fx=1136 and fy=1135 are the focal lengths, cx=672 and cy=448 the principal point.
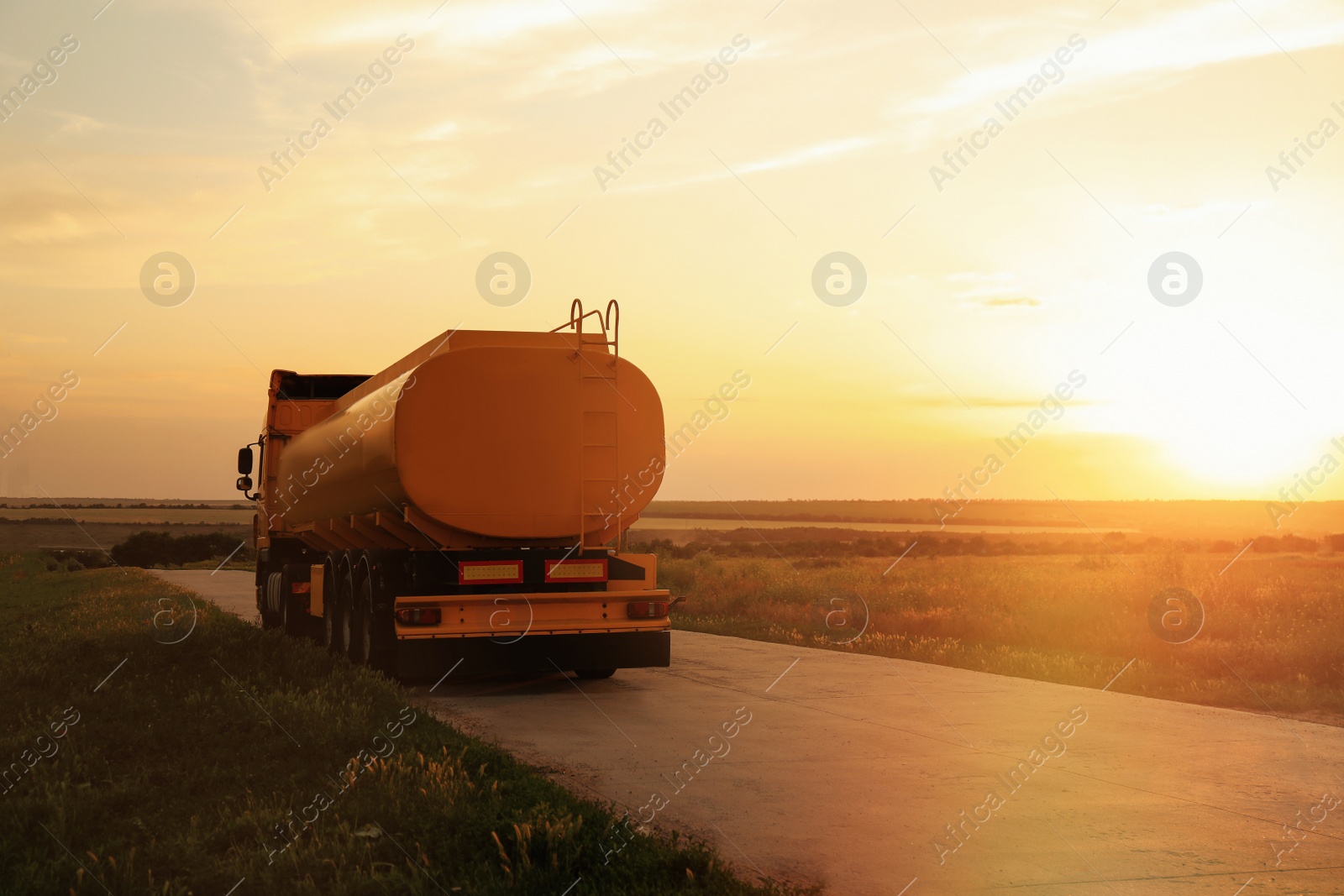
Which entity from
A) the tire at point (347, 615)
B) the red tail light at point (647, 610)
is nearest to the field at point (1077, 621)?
the red tail light at point (647, 610)

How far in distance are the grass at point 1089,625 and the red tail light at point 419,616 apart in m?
6.87

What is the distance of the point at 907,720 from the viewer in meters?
10.3

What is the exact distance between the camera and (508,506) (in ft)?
40.1

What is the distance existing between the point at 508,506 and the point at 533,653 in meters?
1.72

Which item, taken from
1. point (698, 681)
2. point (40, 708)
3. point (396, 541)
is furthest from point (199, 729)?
point (698, 681)

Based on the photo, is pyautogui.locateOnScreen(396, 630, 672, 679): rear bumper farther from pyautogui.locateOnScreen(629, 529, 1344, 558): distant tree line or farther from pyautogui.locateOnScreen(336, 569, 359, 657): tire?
pyautogui.locateOnScreen(629, 529, 1344, 558): distant tree line

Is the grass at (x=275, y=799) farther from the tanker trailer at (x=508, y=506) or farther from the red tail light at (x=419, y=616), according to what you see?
the tanker trailer at (x=508, y=506)

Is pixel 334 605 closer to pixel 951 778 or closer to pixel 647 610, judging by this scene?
pixel 647 610

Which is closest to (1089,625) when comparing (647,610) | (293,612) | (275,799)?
(647,610)

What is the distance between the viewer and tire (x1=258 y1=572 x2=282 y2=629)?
19.8m

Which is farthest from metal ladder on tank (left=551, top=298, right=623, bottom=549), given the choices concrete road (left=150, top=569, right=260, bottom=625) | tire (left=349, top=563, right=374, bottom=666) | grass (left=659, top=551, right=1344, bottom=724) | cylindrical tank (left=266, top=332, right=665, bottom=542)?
concrete road (left=150, top=569, right=260, bottom=625)

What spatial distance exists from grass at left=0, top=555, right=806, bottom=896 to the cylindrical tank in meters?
2.12

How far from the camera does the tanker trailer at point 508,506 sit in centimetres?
1195

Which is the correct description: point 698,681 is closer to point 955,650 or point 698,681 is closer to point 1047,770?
point 955,650
